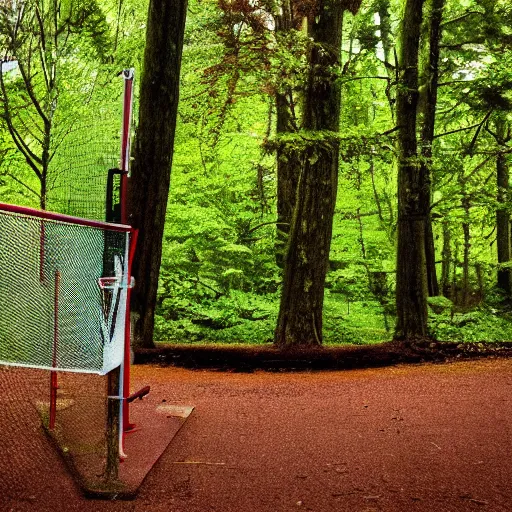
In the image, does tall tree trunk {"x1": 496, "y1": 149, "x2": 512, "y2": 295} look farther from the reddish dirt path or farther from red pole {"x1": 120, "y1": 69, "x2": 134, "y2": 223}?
red pole {"x1": 120, "y1": 69, "x2": 134, "y2": 223}

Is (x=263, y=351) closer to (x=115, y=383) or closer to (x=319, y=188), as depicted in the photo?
(x=319, y=188)

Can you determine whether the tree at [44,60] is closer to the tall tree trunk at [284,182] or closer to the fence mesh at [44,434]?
the tall tree trunk at [284,182]

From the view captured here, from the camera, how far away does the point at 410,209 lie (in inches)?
436

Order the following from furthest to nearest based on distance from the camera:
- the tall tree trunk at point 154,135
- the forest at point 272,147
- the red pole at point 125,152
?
1. the forest at point 272,147
2. the tall tree trunk at point 154,135
3. the red pole at point 125,152

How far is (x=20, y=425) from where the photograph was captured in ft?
16.1

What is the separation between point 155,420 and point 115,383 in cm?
166

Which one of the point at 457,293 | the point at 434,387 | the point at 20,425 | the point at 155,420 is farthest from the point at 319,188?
the point at 457,293

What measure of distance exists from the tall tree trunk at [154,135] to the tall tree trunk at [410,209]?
187 inches

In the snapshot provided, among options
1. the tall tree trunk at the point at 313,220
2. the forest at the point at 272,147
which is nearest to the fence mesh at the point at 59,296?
the forest at the point at 272,147

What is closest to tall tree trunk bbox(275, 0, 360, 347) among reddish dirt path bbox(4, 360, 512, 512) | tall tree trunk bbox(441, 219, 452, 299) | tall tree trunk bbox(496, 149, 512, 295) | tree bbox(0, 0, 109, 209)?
reddish dirt path bbox(4, 360, 512, 512)

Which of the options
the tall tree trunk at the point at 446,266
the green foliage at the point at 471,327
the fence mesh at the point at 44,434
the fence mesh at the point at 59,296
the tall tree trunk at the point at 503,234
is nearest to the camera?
the fence mesh at the point at 59,296

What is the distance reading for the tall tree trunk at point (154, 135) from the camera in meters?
9.00

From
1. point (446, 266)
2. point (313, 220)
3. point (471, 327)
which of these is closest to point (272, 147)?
point (313, 220)

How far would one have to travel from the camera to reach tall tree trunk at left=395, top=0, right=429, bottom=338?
11.0 metres
